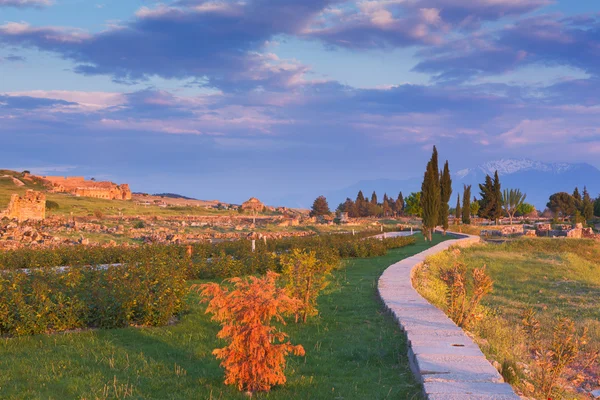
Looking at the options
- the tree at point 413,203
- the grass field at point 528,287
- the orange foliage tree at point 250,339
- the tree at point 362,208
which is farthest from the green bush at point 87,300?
the tree at point 362,208

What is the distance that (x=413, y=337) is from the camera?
6.31m

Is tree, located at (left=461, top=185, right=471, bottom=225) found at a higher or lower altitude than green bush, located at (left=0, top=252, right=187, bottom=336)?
higher

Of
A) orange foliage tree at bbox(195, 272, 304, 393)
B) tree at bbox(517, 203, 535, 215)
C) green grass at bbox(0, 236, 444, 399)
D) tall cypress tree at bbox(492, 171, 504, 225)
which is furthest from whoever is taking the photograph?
tree at bbox(517, 203, 535, 215)

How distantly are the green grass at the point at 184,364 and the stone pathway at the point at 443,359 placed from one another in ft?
0.72

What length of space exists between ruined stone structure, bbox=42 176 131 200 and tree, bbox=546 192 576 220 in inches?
2511

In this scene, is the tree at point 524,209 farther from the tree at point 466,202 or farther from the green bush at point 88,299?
the green bush at point 88,299

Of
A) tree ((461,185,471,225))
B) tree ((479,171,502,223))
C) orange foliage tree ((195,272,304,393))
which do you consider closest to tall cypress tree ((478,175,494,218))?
tree ((479,171,502,223))

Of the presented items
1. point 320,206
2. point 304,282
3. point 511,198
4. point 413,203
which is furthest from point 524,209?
point 304,282

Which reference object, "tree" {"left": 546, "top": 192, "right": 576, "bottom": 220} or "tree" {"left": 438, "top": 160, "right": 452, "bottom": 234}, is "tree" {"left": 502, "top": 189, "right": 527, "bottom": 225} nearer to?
"tree" {"left": 546, "top": 192, "right": 576, "bottom": 220}

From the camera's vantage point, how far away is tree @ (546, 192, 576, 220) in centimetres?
7125

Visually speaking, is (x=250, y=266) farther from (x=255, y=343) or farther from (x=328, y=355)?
(x=255, y=343)

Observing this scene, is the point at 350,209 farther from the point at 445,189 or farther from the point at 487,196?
the point at 445,189

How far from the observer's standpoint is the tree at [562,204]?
71.2 metres

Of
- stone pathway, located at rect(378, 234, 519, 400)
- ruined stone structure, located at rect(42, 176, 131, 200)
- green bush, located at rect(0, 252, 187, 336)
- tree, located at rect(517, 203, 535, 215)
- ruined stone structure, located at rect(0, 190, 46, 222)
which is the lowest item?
stone pathway, located at rect(378, 234, 519, 400)
